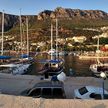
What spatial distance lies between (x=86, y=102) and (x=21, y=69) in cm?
3753

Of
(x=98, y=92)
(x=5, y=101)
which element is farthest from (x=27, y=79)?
(x=5, y=101)

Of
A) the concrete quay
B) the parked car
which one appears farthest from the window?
the concrete quay

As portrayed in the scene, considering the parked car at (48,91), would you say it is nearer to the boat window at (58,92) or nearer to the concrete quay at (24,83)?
the boat window at (58,92)

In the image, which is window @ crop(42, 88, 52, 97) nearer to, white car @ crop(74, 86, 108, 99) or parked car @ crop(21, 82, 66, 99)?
parked car @ crop(21, 82, 66, 99)

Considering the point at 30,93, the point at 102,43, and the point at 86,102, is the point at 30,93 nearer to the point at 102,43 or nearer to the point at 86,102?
the point at 86,102

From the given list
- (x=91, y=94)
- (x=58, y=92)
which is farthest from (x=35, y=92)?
(x=91, y=94)

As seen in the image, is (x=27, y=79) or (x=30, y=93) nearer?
(x=30, y=93)

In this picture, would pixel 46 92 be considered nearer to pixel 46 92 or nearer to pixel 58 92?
pixel 46 92

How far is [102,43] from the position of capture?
628 ft

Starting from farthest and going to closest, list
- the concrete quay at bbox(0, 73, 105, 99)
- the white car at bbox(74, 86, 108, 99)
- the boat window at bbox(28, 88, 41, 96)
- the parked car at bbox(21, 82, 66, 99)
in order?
the concrete quay at bbox(0, 73, 105, 99)
the boat window at bbox(28, 88, 41, 96)
the parked car at bbox(21, 82, 66, 99)
the white car at bbox(74, 86, 108, 99)

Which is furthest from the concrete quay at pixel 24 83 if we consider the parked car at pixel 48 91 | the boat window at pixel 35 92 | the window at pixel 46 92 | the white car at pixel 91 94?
the white car at pixel 91 94

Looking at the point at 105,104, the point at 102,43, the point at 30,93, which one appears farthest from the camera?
the point at 102,43

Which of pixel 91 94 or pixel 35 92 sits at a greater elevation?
pixel 91 94

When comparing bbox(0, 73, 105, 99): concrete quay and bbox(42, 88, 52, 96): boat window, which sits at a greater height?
bbox(42, 88, 52, 96): boat window
